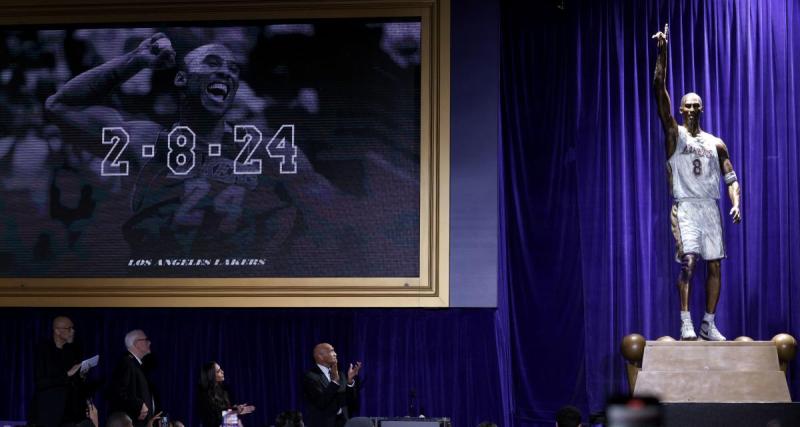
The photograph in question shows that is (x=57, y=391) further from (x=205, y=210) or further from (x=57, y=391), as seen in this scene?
(x=205, y=210)

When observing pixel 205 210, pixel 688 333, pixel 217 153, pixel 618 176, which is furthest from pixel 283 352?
pixel 688 333

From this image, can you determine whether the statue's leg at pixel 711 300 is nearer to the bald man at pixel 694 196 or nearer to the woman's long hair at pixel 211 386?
the bald man at pixel 694 196

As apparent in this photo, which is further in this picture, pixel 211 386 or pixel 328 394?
pixel 211 386

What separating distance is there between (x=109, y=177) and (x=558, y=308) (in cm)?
359

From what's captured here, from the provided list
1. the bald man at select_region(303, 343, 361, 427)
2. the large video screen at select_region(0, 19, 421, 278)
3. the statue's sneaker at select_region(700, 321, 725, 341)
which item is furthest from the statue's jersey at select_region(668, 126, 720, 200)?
the bald man at select_region(303, 343, 361, 427)

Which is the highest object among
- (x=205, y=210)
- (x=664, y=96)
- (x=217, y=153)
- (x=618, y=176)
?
(x=664, y=96)

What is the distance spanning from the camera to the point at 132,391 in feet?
23.8

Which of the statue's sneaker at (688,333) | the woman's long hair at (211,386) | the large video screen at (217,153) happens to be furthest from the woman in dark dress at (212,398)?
the statue's sneaker at (688,333)

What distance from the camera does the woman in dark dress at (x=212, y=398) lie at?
743 cm

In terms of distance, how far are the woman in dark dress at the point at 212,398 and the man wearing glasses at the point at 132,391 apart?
344 millimetres

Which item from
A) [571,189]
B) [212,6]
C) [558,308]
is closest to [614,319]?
[558,308]

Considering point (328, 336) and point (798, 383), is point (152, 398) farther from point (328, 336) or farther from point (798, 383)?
point (798, 383)

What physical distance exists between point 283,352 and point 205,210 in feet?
5.23

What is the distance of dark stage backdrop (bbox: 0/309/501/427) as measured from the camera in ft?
28.0
